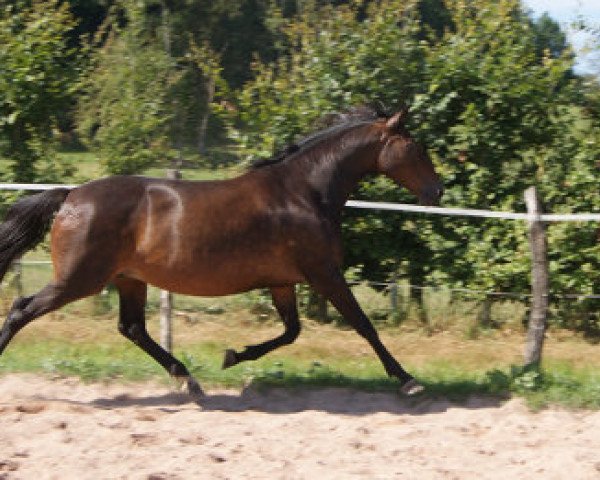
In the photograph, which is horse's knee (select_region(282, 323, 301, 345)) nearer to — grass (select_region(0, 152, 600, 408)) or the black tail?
grass (select_region(0, 152, 600, 408))

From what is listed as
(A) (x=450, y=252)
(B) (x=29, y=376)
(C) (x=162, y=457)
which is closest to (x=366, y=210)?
(A) (x=450, y=252)

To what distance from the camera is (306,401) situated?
6.21 meters

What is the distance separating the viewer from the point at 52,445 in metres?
4.91

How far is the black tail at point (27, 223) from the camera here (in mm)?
6156

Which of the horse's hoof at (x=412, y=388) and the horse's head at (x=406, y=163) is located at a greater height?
the horse's head at (x=406, y=163)

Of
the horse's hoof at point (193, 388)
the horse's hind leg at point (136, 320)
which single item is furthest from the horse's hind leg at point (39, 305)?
the horse's hoof at point (193, 388)

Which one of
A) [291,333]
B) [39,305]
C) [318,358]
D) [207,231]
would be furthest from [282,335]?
[39,305]

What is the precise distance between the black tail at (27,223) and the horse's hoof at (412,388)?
2.66 metres

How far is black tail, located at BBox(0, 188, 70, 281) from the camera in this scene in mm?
6156

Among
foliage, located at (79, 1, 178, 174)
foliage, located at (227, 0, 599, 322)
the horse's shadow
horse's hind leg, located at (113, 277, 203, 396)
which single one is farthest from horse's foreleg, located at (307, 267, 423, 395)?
foliage, located at (79, 1, 178, 174)

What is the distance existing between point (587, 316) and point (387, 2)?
12.2 feet

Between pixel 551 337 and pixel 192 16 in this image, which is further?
pixel 192 16

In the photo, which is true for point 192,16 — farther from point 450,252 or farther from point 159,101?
point 450,252

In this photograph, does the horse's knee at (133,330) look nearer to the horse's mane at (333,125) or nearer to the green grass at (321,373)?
the green grass at (321,373)
